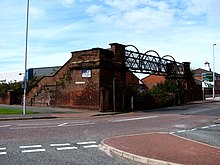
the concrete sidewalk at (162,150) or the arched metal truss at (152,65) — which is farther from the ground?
the arched metal truss at (152,65)

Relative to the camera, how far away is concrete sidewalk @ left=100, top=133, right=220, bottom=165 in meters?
7.52

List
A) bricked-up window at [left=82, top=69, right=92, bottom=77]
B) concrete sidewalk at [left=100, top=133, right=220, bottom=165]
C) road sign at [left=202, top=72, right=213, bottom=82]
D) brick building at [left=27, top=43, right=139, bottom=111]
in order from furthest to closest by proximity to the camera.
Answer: road sign at [left=202, top=72, right=213, bottom=82], bricked-up window at [left=82, top=69, right=92, bottom=77], brick building at [left=27, top=43, right=139, bottom=111], concrete sidewalk at [left=100, top=133, right=220, bottom=165]

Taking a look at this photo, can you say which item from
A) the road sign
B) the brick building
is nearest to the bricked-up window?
the brick building

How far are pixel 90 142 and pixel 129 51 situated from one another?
72.6 ft

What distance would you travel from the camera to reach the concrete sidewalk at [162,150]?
24.7ft

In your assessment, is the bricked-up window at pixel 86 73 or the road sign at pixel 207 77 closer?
the bricked-up window at pixel 86 73

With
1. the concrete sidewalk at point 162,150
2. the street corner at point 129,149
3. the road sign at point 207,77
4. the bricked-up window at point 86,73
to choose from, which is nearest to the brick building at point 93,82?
the bricked-up window at point 86,73

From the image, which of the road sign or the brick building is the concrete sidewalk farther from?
the road sign

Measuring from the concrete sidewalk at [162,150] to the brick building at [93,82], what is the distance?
17485 mm

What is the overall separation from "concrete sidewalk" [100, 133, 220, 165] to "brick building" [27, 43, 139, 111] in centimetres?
1748

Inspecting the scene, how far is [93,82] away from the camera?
29172 mm

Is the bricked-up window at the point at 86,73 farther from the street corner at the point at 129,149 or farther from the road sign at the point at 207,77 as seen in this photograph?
the road sign at the point at 207,77

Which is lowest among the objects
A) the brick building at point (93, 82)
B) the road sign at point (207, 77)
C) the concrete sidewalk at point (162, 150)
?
the concrete sidewalk at point (162, 150)

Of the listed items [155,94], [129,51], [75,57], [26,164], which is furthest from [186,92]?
[26,164]
